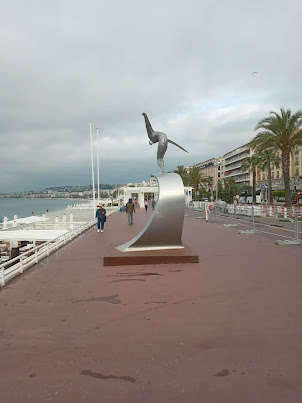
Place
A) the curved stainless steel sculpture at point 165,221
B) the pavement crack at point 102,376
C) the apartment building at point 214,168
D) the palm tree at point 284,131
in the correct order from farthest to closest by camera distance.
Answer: the apartment building at point 214,168, the palm tree at point 284,131, the curved stainless steel sculpture at point 165,221, the pavement crack at point 102,376

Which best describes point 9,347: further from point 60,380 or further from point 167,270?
point 167,270

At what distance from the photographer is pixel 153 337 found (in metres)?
4.24

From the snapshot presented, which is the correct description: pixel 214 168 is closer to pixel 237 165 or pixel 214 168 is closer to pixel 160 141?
pixel 237 165

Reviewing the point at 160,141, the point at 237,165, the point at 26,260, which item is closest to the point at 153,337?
the point at 26,260

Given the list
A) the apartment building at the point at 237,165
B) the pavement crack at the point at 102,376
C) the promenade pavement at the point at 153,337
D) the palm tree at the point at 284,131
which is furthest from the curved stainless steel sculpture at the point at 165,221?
the apartment building at the point at 237,165

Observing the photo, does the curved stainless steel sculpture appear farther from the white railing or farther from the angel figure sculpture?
the white railing

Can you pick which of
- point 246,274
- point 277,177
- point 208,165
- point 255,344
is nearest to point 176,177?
point 246,274

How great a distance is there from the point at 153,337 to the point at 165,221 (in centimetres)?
528

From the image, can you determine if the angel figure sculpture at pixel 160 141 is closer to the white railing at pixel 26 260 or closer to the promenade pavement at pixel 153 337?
the promenade pavement at pixel 153 337

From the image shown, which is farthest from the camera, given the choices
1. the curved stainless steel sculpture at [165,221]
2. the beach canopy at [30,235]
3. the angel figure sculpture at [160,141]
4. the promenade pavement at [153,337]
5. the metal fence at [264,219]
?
the beach canopy at [30,235]

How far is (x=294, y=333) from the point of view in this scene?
4.29m

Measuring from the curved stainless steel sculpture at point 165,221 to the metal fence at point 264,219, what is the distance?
5.28m

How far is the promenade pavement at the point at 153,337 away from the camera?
3.15 metres

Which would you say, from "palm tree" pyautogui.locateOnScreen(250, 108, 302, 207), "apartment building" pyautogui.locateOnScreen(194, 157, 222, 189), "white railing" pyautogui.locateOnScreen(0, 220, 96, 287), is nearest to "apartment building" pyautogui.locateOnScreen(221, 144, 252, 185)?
"apartment building" pyautogui.locateOnScreen(194, 157, 222, 189)
